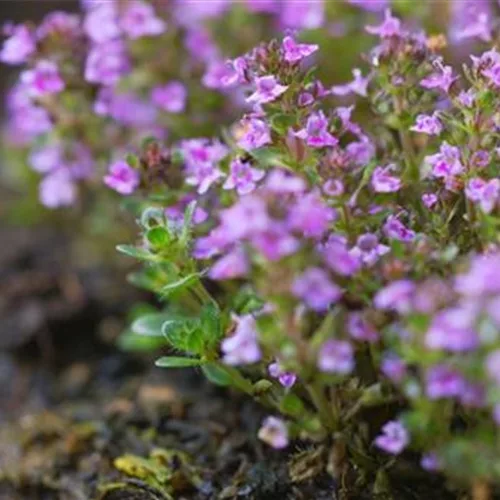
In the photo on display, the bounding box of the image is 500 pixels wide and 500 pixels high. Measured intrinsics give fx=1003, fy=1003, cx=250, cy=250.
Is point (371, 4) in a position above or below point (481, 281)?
below

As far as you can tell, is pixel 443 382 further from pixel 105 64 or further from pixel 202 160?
pixel 105 64

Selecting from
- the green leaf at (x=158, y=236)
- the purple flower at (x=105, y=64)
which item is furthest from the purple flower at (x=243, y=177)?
the purple flower at (x=105, y=64)

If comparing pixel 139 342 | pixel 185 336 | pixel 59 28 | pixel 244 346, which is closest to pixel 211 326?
pixel 185 336

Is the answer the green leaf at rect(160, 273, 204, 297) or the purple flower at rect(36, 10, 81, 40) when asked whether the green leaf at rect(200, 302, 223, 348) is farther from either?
the purple flower at rect(36, 10, 81, 40)

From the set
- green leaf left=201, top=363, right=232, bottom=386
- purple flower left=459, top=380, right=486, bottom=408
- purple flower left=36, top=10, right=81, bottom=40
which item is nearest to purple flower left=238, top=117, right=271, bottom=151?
green leaf left=201, top=363, right=232, bottom=386

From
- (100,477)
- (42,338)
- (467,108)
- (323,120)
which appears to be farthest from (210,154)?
(42,338)

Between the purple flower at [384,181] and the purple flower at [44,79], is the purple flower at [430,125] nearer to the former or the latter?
the purple flower at [384,181]
